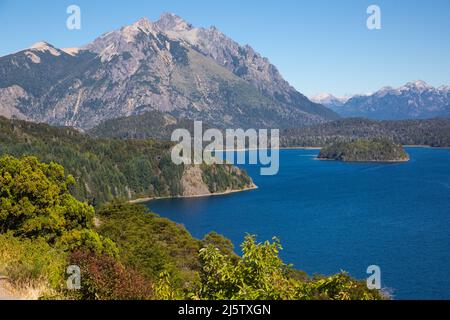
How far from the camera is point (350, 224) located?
391ft

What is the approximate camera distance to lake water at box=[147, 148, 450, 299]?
262 feet

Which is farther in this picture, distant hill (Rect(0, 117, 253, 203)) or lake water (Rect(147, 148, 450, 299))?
distant hill (Rect(0, 117, 253, 203))

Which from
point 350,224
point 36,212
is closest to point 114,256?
point 36,212

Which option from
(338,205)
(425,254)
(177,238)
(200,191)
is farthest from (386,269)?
(200,191)

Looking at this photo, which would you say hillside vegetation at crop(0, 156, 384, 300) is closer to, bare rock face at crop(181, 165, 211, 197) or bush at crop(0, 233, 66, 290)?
bush at crop(0, 233, 66, 290)

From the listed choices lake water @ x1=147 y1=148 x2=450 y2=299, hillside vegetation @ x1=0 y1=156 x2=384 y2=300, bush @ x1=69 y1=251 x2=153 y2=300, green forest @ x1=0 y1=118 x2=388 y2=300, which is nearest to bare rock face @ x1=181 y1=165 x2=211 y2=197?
lake water @ x1=147 y1=148 x2=450 y2=299

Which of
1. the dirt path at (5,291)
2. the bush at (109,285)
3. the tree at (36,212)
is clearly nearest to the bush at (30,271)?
the dirt path at (5,291)

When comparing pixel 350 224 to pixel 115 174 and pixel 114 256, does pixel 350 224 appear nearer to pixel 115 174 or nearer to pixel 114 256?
pixel 114 256

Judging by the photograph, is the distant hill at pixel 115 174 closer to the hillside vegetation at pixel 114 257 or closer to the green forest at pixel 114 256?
the hillside vegetation at pixel 114 257

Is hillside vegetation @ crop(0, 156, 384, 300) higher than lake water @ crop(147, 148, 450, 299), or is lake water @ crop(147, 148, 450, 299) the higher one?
Answer: hillside vegetation @ crop(0, 156, 384, 300)

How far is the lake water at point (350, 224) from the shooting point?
80000 millimetres
